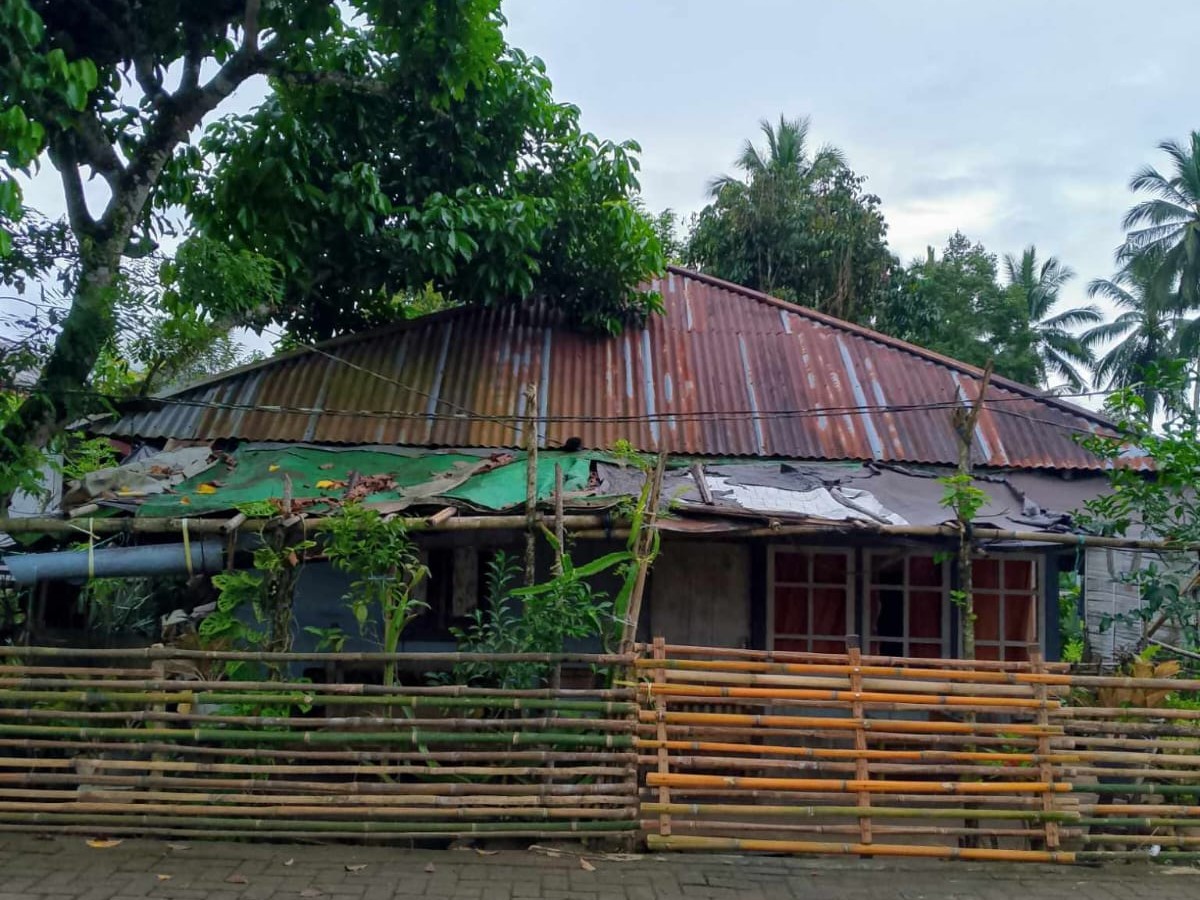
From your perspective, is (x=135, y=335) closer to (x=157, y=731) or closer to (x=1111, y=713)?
(x=157, y=731)

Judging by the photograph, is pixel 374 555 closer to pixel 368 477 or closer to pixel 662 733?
pixel 368 477

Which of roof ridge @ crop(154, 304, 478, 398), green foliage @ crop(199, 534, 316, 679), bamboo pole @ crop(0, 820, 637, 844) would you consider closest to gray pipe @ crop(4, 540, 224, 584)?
green foliage @ crop(199, 534, 316, 679)

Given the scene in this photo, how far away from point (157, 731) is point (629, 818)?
2710mm

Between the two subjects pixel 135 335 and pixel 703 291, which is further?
pixel 703 291

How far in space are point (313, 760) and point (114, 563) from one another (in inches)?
78.7

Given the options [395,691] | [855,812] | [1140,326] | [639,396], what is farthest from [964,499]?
[1140,326]

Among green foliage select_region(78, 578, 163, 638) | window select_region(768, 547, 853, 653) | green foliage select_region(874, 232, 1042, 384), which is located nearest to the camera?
green foliage select_region(78, 578, 163, 638)

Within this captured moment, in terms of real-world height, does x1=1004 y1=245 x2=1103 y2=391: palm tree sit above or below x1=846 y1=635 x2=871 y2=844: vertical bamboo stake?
above

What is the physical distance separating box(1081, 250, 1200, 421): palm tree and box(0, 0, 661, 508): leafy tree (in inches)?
812

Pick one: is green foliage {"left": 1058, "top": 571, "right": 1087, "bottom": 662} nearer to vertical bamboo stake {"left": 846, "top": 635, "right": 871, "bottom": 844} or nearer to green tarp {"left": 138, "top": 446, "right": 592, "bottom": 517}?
vertical bamboo stake {"left": 846, "top": 635, "right": 871, "bottom": 844}

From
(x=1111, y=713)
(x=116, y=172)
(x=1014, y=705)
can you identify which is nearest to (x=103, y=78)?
(x=116, y=172)

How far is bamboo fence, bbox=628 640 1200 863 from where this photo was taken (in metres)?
5.12

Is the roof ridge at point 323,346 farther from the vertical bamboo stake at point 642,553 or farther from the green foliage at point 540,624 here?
the vertical bamboo stake at point 642,553

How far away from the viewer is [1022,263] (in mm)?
26781
